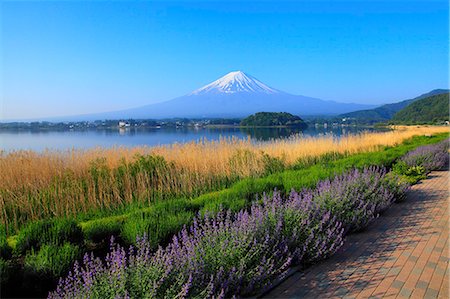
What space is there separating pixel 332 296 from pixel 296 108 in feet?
571

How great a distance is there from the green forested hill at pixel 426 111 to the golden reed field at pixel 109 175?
Result: 47.5m

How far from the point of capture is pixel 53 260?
9.87ft

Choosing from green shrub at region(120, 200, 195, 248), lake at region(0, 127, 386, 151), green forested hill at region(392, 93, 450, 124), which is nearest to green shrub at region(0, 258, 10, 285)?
green shrub at region(120, 200, 195, 248)

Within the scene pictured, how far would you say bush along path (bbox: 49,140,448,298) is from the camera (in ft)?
7.91

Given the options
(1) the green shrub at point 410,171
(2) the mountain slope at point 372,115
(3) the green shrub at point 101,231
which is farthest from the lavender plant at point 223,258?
(2) the mountain slope at point 372,115

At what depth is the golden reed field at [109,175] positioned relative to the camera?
572cm

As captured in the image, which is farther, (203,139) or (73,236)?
(203,139)

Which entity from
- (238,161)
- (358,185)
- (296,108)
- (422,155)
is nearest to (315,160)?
(422,155)

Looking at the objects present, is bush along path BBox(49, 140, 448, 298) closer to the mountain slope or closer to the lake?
the lake

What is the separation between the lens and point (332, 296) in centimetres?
287

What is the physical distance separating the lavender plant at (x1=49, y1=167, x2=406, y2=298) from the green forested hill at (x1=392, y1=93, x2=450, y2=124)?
51.4 m

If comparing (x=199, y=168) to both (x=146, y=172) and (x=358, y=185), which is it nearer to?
(x=146, y=172)

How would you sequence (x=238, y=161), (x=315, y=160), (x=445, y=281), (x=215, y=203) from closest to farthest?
(x=445, y=281) < (x=215, y=203) < (x=238, y=161) < (x=315, y=160)

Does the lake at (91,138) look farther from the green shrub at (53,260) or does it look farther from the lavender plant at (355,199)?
the lavender plant at (355,199)
